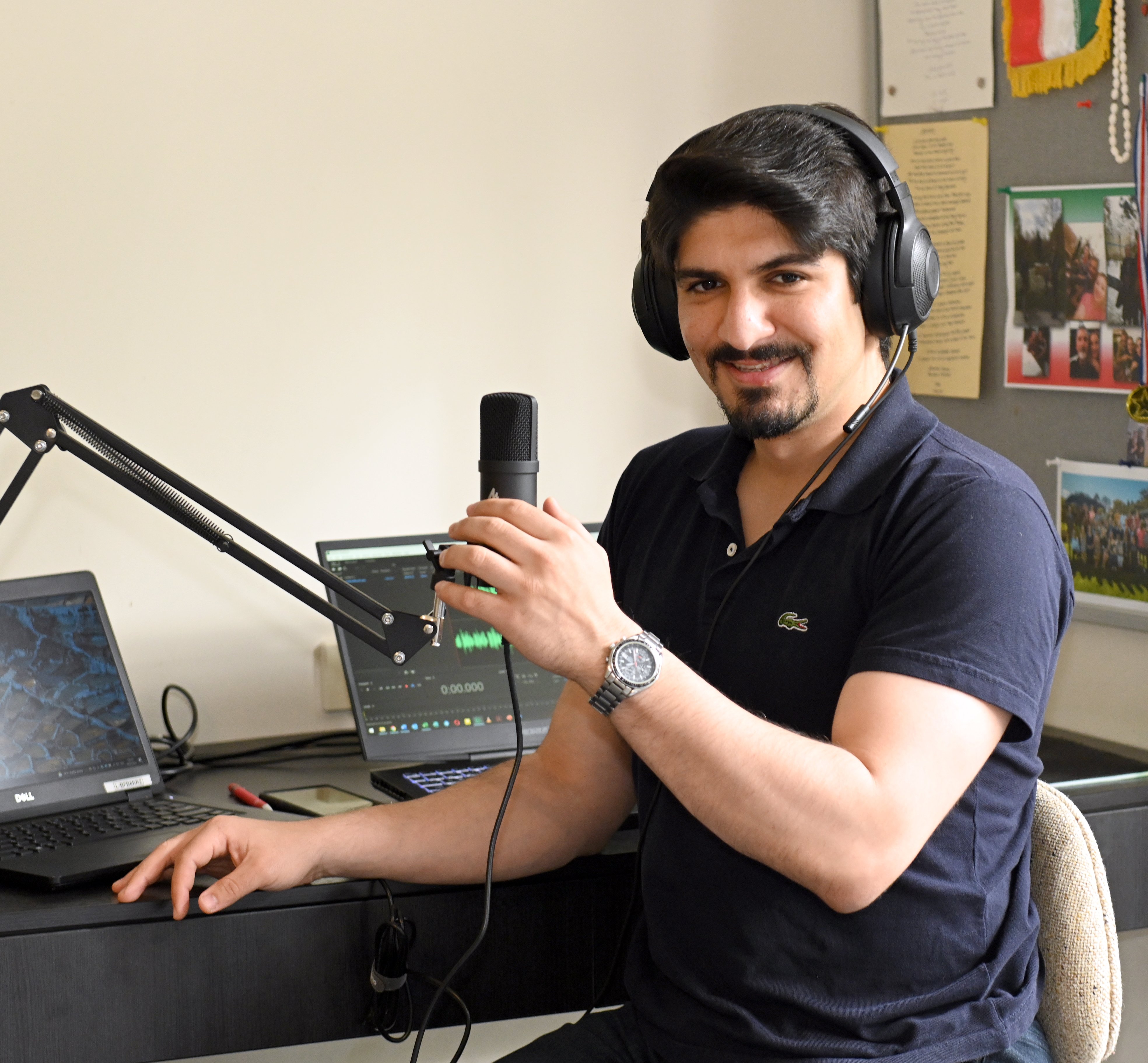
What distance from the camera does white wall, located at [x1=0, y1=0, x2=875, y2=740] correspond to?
5.10 feet

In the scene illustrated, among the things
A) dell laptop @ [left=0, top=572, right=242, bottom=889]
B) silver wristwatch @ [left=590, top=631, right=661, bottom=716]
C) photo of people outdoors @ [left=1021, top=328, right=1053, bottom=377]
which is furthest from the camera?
photo of people outdoors @ [left=1021, top=328, right=1053, bottom=377]

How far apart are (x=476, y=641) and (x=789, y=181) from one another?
734 millimetres

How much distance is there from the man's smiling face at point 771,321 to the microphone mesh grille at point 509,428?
0.23 m

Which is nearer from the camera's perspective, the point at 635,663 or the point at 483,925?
the point at 635,663

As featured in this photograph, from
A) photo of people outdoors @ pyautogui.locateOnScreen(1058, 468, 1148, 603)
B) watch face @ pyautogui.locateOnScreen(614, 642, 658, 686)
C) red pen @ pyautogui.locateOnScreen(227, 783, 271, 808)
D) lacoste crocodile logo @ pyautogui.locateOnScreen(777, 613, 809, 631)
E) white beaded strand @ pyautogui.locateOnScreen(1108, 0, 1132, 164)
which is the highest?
white beaded strand @ pyautogui.locateOnScreen(1108, 0, 1132, 164)

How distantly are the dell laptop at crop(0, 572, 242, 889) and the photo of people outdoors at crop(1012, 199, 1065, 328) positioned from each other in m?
1.12

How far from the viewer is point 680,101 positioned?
184 centimetres

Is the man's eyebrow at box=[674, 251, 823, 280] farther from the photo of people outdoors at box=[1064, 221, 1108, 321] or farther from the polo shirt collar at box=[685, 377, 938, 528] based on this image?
the photo of people outdoors at box=[1064, 221, 1108, 321]

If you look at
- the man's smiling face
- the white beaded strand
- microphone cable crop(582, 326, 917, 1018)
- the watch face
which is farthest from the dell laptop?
the white beaded strand

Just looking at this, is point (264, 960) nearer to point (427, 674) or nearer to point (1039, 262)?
point (427, 674)

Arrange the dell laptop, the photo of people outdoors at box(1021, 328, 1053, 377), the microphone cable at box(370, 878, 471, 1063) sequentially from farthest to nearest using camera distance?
the photo of people outdoors at box(1021, 328, 1053, 377)
the dell laptop
the microphone cable at box(370, 878, 471, 1063)

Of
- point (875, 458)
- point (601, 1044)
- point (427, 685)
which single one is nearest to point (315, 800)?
point (427, 685)

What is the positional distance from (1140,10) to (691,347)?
2.44 ft

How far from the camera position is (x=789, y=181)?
104cm
